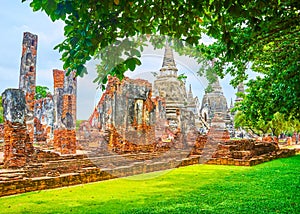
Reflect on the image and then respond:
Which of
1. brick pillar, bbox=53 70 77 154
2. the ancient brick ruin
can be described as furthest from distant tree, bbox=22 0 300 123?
brick pillar, bbox=53 70 77 154

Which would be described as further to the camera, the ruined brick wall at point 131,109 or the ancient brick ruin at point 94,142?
the ruined brick wall at point 131,109

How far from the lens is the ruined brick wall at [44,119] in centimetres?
2011

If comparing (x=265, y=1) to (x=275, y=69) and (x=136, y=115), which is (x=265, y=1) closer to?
(x=275, y=69)

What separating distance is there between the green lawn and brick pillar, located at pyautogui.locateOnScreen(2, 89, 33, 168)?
7.55 feet

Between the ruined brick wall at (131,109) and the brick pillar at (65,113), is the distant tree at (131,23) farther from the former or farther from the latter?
the ruined brick wall at (131,109)

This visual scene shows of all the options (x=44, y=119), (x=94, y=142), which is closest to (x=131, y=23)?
(x=94, y=142)

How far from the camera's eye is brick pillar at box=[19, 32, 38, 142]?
602 inches

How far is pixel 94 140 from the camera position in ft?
57.7

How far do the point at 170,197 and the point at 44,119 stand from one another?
15893 millimetres

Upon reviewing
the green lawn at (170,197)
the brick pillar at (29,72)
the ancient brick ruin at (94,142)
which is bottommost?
the green lawn at (170,197)

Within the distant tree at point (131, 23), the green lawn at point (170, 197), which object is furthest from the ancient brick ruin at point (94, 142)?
the distant tree at point (131, 23)

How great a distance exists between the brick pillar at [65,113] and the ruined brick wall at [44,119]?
589 cm

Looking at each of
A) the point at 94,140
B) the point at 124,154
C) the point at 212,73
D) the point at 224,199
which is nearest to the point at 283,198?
the point at 224,199

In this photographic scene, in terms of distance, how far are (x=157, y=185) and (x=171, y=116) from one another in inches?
957
